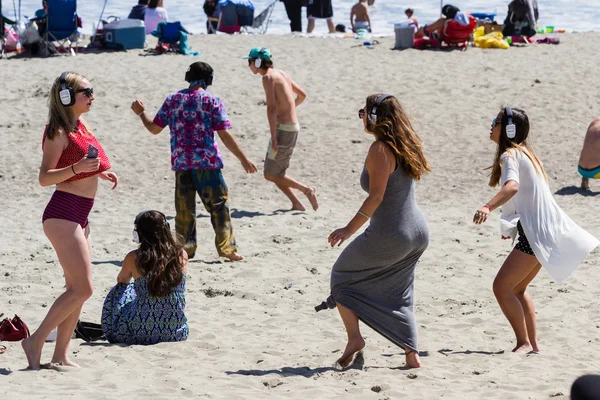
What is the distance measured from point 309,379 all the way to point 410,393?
22.0 inches

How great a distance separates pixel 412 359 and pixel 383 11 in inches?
1009

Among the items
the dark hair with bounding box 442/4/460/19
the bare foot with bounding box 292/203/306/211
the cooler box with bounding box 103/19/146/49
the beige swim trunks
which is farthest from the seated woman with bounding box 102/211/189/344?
the dark hair with bounding box 442/4/460/19

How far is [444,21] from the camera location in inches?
685

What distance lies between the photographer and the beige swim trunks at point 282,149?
9.94 meters

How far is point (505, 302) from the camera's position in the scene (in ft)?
18.9

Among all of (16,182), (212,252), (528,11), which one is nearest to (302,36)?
(528,11)

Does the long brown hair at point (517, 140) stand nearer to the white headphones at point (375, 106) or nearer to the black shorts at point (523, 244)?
the black shorts at point (523, 244)

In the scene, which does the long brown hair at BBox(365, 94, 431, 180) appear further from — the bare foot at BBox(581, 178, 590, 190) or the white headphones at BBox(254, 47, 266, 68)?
the bare foot at BBox(581, 178, 590, 190)

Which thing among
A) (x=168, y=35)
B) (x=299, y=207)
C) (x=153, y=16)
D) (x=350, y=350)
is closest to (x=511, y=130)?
(x=350, y=350)

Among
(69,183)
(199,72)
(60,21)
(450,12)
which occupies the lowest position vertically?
(69,183)

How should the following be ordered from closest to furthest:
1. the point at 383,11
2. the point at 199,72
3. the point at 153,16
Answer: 1. the point at 199,72
2. the point at 153,16
3. the point at 383,11

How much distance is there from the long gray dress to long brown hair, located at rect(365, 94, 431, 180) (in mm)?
→ 64

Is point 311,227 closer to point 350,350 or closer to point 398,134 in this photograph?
point 350,350

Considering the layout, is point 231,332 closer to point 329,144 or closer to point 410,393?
point 410,393
